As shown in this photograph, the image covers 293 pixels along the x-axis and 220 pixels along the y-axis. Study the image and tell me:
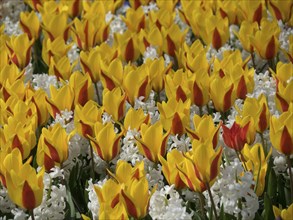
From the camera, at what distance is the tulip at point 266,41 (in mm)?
3969

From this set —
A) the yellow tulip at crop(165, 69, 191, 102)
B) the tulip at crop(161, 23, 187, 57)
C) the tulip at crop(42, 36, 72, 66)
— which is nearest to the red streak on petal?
the yellow tulip at crop(165, 69, 191, 102)

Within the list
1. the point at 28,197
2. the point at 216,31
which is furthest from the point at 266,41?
the point at 28,197

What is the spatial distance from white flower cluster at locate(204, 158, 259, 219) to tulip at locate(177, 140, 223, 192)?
0.06 m

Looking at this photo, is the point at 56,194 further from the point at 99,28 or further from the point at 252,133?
the point at 99,28

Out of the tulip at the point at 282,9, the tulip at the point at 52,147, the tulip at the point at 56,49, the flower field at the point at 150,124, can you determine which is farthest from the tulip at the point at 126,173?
the tulip at the point at 282,9

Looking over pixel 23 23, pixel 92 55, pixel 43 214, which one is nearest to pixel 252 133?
pixel 43 214

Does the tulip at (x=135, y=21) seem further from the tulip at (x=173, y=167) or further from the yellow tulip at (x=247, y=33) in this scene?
the tulip at (x=173, y=167)

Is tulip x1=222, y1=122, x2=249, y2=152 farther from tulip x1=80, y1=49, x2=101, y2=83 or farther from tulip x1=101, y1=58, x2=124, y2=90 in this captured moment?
tulip x1=80, y1=49, x2=101, y2=83

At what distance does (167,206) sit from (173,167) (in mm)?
198

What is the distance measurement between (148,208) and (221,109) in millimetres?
913

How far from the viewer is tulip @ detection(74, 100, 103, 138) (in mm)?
3227

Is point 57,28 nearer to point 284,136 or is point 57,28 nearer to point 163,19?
point 163,19

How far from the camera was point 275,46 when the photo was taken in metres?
3.99

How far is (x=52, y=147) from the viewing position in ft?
9.96
